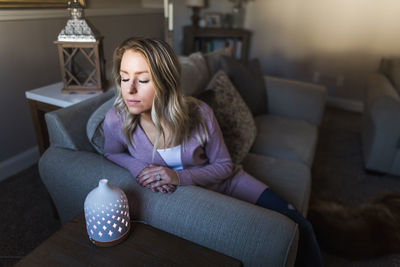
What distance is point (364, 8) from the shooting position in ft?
9.25

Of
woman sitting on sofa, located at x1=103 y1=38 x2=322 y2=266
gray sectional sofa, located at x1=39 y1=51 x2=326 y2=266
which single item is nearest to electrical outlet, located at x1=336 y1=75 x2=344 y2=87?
gray sectional sofa, located at x1=39 y1=51 x2=326 y2=266

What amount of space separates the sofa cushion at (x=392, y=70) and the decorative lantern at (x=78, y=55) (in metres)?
2.02

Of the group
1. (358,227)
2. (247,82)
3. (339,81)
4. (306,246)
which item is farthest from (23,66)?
(339,81)

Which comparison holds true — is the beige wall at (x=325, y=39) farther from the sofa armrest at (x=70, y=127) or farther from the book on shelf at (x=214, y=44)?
the sofa armrest at (x=70, y=127)

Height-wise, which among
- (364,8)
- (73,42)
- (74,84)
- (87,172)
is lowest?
(87,172)

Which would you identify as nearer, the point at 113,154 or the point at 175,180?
the point at 175,180

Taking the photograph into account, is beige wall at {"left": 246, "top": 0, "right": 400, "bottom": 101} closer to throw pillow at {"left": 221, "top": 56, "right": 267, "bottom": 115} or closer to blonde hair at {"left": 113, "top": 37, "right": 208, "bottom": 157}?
throw pillow at {"left": 221, "top": 56, "right": 267, "bottom": 115}

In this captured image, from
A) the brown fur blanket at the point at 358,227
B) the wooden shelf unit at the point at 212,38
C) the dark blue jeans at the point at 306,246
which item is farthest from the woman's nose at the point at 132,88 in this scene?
the wooden shelf unit at the point at 212,38

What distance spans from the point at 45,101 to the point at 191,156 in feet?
2.51

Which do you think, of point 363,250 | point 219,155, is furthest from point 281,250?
point 363,250

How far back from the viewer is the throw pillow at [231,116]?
4.37ft

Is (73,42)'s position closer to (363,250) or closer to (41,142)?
(41,142)

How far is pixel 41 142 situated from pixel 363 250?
1619 mm

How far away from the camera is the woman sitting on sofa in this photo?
2.68ft
